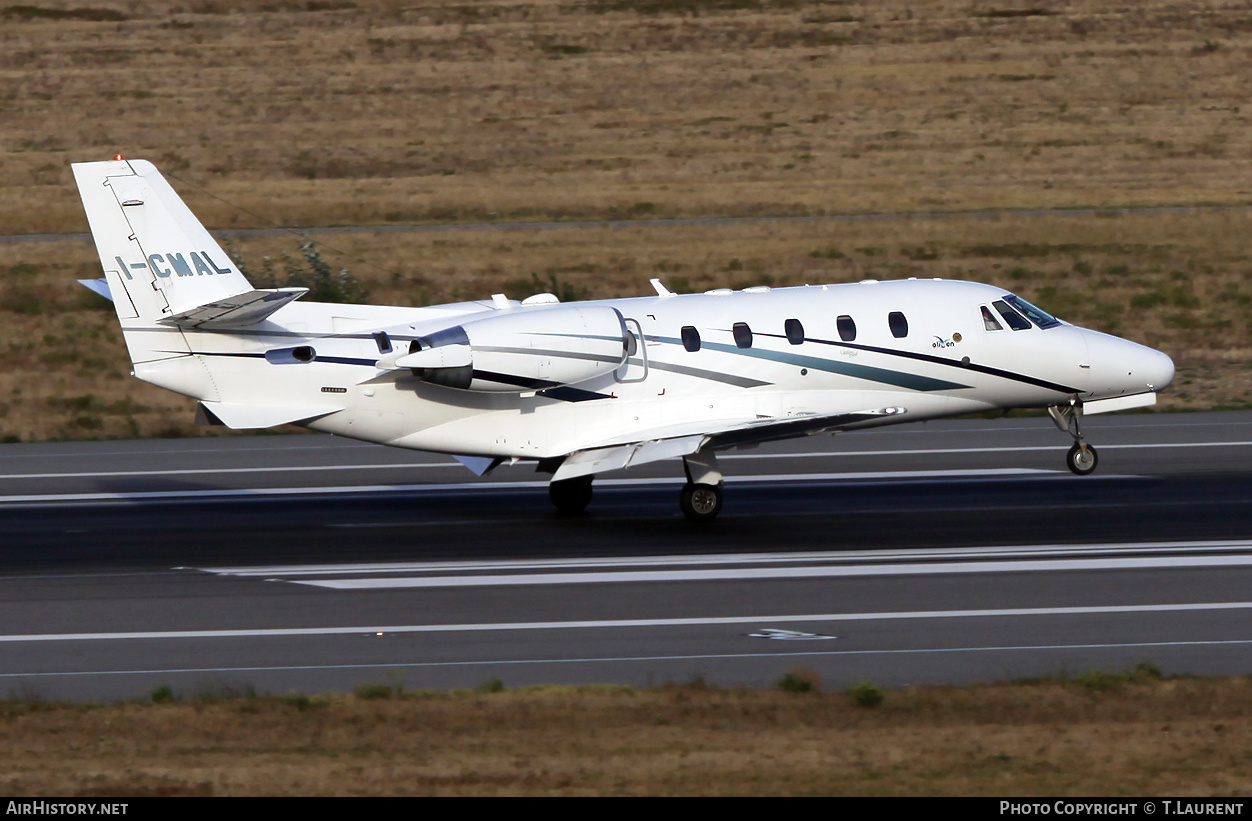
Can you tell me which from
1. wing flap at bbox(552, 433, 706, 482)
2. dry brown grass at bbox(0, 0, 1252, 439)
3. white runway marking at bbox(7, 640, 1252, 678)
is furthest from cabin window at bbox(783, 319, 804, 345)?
dry brown grass at bbox(0, 0, 1252, 439)

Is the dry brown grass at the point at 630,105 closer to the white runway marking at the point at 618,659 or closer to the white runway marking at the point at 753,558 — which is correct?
the white runway marking at the point at 753,558

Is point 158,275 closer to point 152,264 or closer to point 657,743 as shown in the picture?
point 152,264

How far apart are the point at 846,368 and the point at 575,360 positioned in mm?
3787

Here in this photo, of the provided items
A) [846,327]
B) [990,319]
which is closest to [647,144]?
[990,319]

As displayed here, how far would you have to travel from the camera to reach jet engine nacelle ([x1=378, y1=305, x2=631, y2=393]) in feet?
66.7

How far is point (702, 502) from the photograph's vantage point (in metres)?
21.6

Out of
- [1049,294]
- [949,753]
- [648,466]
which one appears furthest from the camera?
[1049,294]

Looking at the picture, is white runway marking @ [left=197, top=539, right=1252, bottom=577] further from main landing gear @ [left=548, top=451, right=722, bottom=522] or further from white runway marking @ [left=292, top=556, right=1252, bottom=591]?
main landing gear @ [left=548, top=451, right=722, bottom=522]

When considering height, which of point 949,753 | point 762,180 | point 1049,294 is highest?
point 762,180

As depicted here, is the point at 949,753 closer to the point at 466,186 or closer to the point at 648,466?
the point at 648,466

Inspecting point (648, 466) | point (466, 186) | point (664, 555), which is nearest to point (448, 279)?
point (466, 186)

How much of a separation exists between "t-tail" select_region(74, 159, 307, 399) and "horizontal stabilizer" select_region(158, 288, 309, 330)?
0.04ft

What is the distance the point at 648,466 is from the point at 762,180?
36604mm
